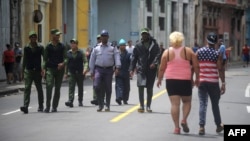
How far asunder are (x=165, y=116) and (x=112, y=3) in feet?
131

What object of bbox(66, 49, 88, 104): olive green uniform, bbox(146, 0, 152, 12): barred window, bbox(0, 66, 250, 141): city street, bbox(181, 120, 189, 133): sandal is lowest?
bbox(0, 66, 250, 141): city street

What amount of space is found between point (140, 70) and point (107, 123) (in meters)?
2.55

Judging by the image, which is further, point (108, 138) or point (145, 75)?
point (145, 75)

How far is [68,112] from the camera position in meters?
15.5

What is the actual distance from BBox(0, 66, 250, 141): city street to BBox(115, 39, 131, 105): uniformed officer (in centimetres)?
26

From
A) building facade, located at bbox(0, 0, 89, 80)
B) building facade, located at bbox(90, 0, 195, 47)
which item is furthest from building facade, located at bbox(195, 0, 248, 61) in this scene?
building facade, located at bbox(0, 0, 89, 80)

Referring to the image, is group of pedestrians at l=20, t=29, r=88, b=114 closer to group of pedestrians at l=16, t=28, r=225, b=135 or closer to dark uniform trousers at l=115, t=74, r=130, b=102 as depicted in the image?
group of pedestrians at l=16, t=28, r=225, b=135

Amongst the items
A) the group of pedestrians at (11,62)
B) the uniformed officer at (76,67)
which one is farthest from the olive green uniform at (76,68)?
the group of pedestrians at (11,62)

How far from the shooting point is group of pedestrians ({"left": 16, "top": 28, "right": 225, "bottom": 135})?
11344 mm

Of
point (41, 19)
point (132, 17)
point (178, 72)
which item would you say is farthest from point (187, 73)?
point (132, 17)

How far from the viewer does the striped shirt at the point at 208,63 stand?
1138 centimetres

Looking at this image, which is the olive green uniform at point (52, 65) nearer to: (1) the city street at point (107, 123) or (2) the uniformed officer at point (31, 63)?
(2) the uniformed officer at point (31, 63)

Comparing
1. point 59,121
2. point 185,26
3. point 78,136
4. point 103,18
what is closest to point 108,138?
point 78,136

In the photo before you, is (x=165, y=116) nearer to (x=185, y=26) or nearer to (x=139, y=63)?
(x=139, y=63)
